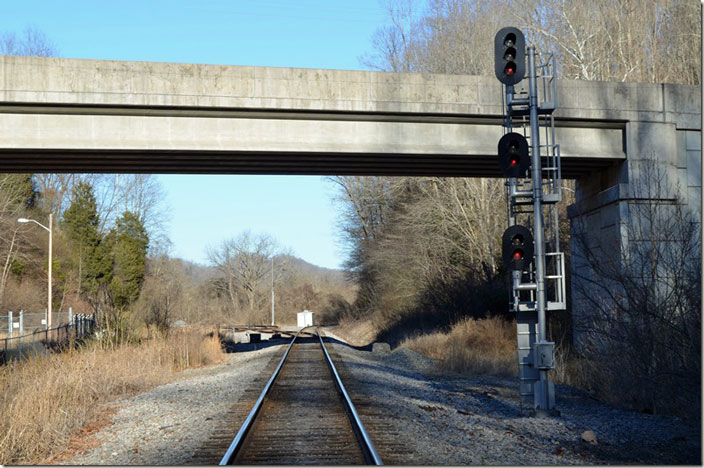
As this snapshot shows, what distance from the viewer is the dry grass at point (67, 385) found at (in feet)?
34.0

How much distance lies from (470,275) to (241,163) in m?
15.3

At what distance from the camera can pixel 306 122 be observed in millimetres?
19234

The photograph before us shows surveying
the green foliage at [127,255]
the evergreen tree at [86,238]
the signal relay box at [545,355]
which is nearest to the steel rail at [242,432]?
the signal relay box at [545,355]

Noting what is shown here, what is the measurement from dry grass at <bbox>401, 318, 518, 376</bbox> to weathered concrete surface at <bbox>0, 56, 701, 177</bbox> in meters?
5.58

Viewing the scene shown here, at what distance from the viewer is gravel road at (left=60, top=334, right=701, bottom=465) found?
30.9 ft

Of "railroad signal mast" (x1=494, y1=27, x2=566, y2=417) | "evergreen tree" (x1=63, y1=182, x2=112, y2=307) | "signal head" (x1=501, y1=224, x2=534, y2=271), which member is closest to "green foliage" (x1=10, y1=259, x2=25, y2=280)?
"evergreen tree" (x1=63, y1=182, x2=112, y2=307)

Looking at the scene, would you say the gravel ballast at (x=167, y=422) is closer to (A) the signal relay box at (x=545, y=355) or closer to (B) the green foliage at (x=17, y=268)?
(A) the signal relay box at (x=545, y=355)

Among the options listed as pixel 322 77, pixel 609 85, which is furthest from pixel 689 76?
pixel 322 77

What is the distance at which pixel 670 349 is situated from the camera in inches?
492

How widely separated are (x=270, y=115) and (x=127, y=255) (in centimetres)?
5165

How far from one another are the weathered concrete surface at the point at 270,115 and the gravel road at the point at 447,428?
608 centimetres

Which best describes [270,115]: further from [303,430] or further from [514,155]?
[303,430]

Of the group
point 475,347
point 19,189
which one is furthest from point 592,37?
point 19,189

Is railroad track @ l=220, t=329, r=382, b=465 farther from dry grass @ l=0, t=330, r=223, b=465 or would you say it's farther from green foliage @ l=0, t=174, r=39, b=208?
green foliage @ l=0, t=174, r=39, b=208
